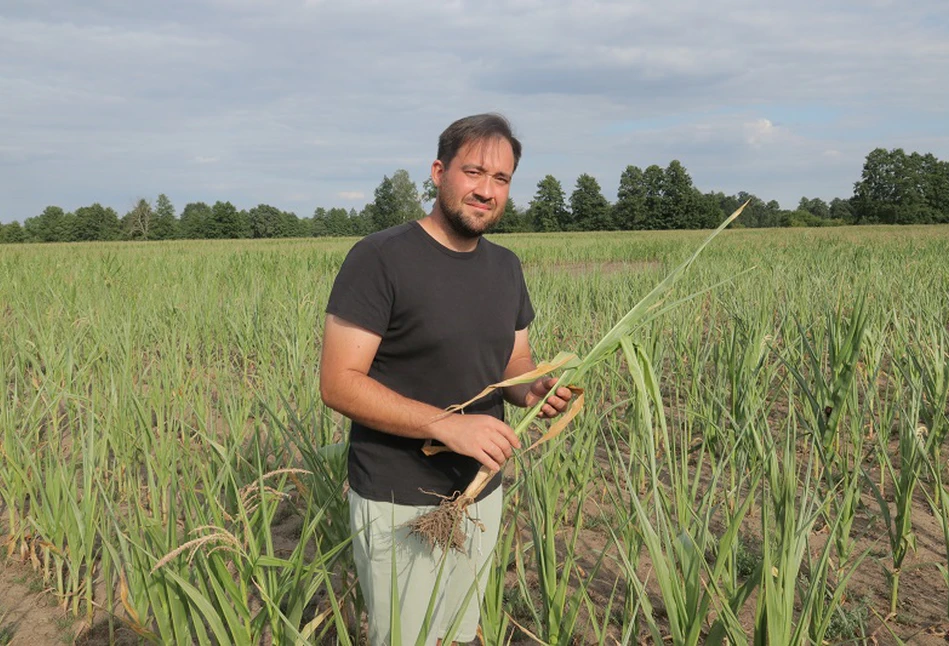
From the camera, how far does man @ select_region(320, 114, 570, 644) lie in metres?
1.31

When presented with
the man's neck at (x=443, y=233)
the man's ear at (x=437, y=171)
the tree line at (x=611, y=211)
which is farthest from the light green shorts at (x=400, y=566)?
the tree line at (x=611, y=211)

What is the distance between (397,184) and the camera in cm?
6366

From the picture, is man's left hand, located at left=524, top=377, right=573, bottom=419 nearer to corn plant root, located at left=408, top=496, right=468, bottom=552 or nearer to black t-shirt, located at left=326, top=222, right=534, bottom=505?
black t-shirt, located at left=326, top=222, right=534, bottom=505

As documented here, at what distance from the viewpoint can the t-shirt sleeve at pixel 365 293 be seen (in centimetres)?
130

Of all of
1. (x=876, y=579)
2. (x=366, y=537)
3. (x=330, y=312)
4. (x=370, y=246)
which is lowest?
(x=876, y=579)

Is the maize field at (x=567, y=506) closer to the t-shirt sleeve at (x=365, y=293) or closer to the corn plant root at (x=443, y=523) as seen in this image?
the corn plant root at (x=443, y=523)

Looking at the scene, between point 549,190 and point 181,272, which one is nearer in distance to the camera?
point 181,272

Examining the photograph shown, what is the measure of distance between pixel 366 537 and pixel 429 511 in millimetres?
132

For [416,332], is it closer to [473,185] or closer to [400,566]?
[473,185]

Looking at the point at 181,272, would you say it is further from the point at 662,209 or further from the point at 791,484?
the point at 662,209

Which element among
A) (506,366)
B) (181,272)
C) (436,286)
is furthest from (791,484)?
(181,272)

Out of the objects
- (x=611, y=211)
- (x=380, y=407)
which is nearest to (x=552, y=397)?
(x=380, y=407)

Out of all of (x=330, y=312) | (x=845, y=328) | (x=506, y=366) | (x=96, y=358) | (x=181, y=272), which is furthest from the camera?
(x=181, y=272)

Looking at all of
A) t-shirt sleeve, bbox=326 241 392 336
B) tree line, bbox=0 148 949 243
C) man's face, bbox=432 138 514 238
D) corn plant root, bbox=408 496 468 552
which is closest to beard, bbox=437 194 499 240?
man's face, bbox=432 138 514 238
